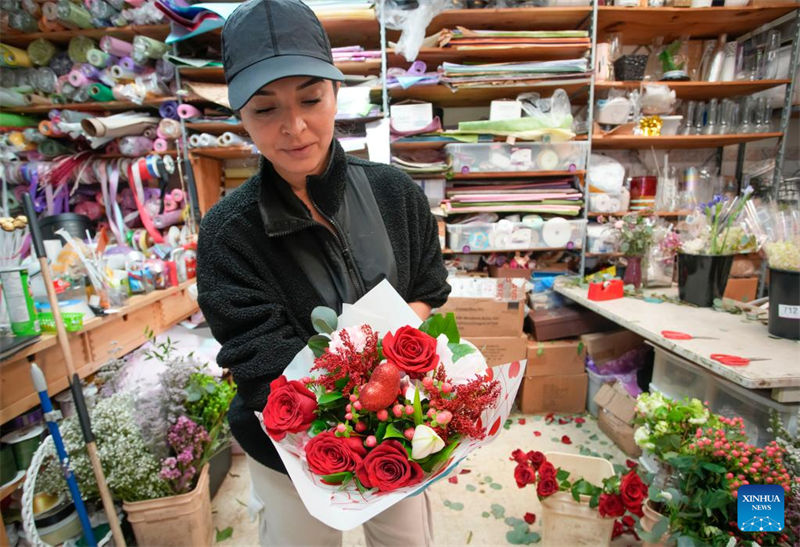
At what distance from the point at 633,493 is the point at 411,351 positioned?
3.34 feet

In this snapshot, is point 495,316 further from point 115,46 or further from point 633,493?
point 115,46

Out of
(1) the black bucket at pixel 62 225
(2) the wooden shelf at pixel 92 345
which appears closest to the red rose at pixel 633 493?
(2) the wooden shelf at pixel 92 345

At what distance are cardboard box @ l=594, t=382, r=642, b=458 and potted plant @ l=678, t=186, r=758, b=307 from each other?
0.59 metres

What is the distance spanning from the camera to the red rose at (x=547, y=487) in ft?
3.97

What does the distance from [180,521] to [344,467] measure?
1242mm

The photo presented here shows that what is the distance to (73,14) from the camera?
210 cm

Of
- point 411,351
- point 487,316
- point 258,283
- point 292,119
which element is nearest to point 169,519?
point 258,283

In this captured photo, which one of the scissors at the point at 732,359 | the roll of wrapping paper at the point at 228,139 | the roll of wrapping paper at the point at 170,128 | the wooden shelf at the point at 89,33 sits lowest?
the scissors at the point at 732,359

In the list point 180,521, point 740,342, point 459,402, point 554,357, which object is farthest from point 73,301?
point 740,342

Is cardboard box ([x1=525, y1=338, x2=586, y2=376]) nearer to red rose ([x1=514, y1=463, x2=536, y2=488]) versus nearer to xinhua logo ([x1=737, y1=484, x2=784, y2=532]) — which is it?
red rose ([x1=514, y1=463, x2=536, y2=488])

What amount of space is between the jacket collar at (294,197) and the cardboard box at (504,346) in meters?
1.55

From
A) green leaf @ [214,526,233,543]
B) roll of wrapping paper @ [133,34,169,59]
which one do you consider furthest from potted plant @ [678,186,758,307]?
roll of wrapping paper @ [133,34,169,59]

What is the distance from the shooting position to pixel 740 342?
138 centimetres

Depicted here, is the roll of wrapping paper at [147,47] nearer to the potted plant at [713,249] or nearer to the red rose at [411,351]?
the red rose at [411,351]
